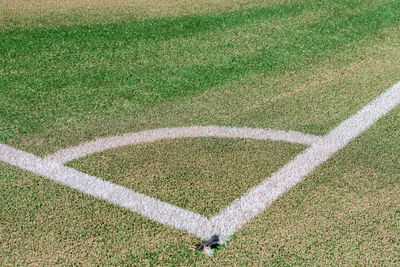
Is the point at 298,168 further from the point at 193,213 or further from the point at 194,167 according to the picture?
the point at 193,213

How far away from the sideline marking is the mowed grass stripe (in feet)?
1.33

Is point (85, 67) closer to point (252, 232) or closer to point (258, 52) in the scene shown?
point (258, 52)

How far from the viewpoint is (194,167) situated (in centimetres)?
272

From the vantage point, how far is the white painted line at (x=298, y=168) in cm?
233

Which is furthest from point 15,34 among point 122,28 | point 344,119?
point 344,119

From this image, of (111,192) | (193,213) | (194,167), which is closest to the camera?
(193,213)

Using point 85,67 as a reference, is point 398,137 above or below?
below

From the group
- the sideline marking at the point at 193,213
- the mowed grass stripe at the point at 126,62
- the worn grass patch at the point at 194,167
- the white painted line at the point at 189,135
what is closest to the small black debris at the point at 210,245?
the sideline marking at the point at 193,213

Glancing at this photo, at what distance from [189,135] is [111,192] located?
737 millimetres

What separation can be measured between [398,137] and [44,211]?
226cm

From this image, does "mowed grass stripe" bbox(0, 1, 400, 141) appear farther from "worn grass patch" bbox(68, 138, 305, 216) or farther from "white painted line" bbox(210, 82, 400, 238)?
"white painted line" bbox(210, 82, 400, 238)

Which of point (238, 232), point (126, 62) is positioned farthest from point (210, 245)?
point (126, 62)

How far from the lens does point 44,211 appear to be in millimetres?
2387

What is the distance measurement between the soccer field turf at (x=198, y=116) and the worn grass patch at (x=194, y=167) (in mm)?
11
